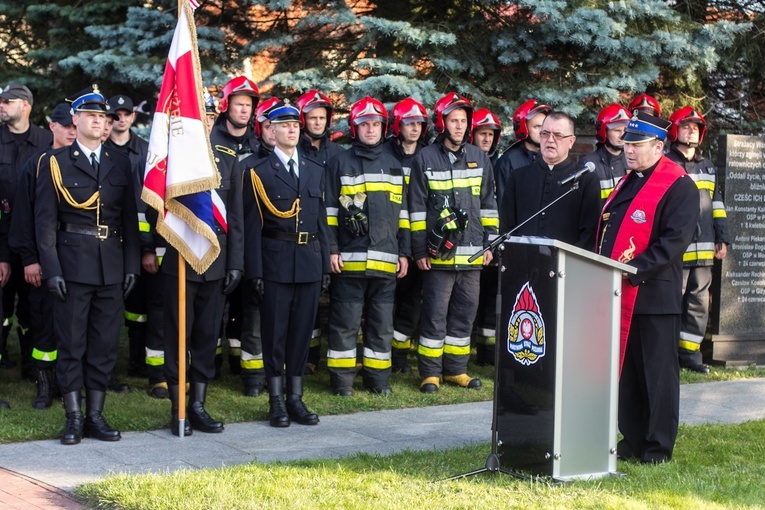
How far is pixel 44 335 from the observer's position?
8.86m

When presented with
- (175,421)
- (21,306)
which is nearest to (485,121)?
(175,421)

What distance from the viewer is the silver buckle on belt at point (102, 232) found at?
7.67 m

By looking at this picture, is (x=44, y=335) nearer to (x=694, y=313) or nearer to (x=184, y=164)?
(x=184, y=164)

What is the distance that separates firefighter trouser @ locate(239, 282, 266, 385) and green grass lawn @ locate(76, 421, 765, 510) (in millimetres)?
2821

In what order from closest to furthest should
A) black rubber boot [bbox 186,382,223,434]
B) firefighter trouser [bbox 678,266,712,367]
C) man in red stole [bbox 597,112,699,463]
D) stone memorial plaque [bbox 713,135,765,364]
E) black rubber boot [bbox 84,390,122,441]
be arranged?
man in red stole [bbox 597,112,699,463] < black rubber boot [bbox 84,390,122,441] < black rubber boot [bbox 186,382,223,434] < firefighter trouser [bbox 678,266,712,367] < stone memorial plaque [bbox 713,135,765,364]

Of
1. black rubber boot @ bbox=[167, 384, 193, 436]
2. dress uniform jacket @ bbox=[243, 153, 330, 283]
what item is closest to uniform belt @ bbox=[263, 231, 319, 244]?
dress uniform jacket @ bbox=[243, 153, 330, 283]

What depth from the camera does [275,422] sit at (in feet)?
26.3

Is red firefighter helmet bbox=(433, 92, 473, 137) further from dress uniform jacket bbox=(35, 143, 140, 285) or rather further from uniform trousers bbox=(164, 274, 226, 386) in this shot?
dress uniform jacket bbox=(35, 143, 140, 285)

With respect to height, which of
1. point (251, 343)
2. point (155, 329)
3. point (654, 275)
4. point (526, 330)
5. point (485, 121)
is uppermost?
point (485, 121)

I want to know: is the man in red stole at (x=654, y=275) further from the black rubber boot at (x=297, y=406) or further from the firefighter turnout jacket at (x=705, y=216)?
the firefighter turnout jacket at (x=705, y=216)

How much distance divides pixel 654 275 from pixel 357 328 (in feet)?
11.2

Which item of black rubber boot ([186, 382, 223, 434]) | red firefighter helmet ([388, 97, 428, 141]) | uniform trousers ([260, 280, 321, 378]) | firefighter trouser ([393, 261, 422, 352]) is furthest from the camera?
firefighter trouser ([393, 261, 422, 352])

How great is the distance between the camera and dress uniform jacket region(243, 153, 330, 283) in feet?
27.3

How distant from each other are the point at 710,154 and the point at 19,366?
27.5 feet
